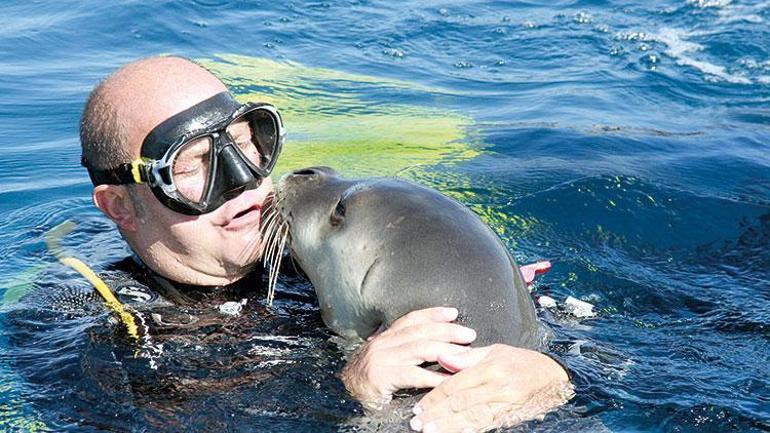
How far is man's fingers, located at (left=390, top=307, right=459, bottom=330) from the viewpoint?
3.48m

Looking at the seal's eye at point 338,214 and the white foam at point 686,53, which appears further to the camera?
the white foam at point 686,53

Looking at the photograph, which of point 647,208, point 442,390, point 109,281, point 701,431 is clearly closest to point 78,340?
point 109,281

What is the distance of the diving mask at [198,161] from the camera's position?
14.3ft

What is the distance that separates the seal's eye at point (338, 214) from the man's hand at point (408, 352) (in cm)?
59

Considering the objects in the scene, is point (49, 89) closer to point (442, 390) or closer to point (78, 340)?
point (78, 340)

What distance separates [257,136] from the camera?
4.66 meters

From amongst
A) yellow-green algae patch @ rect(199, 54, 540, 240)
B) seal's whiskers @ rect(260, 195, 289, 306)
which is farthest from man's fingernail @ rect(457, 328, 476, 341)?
yellow-green algae patch @ rect(199, 54, 540, 240)

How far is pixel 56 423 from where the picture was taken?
411 cm

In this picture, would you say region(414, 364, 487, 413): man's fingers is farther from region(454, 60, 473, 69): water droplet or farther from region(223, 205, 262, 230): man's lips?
region(454, 60, 473, 69): water droplet

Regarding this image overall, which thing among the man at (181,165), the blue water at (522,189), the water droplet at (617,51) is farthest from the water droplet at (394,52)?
the man at (181,165)

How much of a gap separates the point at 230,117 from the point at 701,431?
235 cm

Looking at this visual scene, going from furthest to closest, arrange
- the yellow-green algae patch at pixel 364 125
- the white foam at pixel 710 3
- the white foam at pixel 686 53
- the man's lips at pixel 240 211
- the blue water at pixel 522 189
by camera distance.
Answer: the white foam at pixel 710 3
the white foam at pixel 686 53
the yellow-green algae patch at pixel 364 125
the man's lips at pixel 240 211
the blue water at pixel 522 189

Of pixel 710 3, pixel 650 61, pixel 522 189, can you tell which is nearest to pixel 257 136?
pixel 522 189

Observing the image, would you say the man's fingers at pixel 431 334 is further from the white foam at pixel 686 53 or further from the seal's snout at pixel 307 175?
the white foam at pixel 686 53
